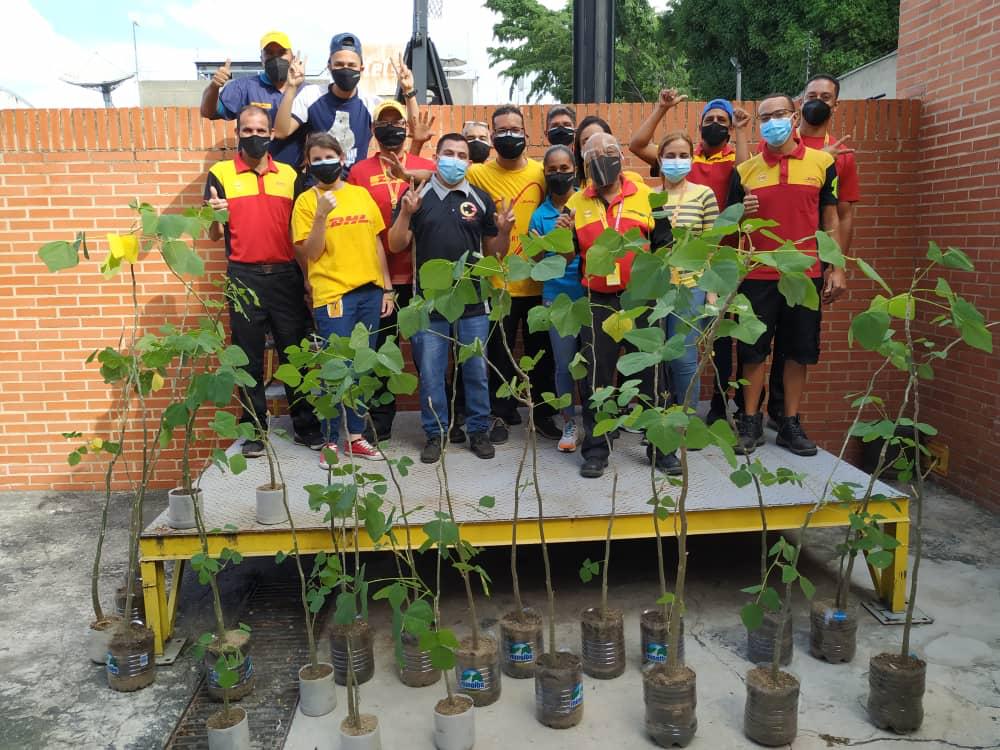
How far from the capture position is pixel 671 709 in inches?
116

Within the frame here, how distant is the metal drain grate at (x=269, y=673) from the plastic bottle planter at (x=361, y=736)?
328 mm

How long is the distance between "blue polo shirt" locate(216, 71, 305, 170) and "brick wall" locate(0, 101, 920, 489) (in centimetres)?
69

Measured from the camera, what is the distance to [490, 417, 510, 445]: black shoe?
4857 millimetres

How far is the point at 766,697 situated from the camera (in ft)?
Result: 9.65

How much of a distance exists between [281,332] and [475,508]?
1597 millimetres

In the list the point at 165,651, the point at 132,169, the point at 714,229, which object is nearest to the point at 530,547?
the point at 165,651

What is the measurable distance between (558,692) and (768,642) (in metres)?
0.98

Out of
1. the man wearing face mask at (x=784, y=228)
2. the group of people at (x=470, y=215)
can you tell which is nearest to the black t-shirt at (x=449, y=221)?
the group of people at (x=470, y=215)

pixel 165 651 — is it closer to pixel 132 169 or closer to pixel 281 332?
pixel 281 332

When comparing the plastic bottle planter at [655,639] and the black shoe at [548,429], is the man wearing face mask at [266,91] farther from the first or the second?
the plastic bottle planter at [655,639]

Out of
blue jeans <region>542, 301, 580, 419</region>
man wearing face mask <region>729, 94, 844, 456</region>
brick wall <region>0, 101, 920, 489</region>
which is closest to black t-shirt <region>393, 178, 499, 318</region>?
blue jeans <region>542, 301, 580, 419</region>

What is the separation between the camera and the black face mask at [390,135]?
14.9 ft

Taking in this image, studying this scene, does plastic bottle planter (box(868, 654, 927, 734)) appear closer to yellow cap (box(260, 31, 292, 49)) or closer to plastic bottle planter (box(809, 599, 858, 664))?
plastic bottle planter (box(809, 599, 858, 664))

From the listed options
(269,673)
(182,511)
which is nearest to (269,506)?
(182,511)
